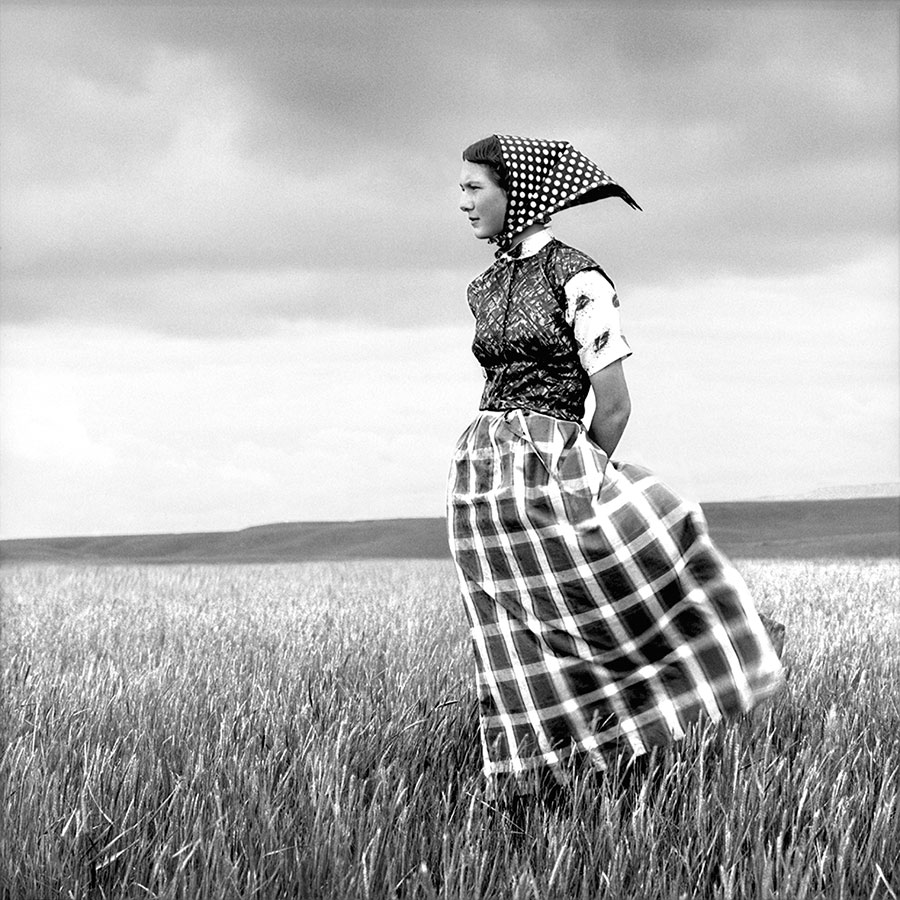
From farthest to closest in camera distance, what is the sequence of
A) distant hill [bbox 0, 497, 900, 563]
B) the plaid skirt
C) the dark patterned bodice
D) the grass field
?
distant hill [bbox 0, 497, 900, 563]
the dark patterned bodice
the plaid skirt
the grass field

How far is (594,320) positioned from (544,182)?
537 mm

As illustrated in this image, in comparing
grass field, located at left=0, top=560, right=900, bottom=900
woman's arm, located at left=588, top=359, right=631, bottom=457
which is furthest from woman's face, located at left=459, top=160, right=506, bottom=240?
grass field, located at left=0, top=560, right=900, bottom=900

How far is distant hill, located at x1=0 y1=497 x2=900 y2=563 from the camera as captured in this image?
1275 inches

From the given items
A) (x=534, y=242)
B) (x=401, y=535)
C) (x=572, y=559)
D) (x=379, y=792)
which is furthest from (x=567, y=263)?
(x=401, y=535)

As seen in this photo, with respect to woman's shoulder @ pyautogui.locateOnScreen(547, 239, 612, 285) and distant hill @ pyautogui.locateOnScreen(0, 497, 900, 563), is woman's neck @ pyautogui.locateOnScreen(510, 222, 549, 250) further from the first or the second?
distant hill @ pyautogui.locateOnScreen(0, 497, 900, 563)

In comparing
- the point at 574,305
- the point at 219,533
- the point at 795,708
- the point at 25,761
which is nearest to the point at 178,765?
the point at 25,761

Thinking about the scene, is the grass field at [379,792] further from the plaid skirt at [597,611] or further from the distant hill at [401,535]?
the distant hill at [401,535]

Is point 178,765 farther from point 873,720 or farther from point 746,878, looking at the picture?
point 873,720

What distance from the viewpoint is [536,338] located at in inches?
146

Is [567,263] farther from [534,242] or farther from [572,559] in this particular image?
[572,559]

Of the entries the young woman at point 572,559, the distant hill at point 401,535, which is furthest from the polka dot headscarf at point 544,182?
the distant hill at point 401,535

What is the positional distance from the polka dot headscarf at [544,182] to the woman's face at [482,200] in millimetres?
32

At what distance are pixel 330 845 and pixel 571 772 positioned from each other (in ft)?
3.07

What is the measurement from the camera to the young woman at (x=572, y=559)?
360 centimetres
